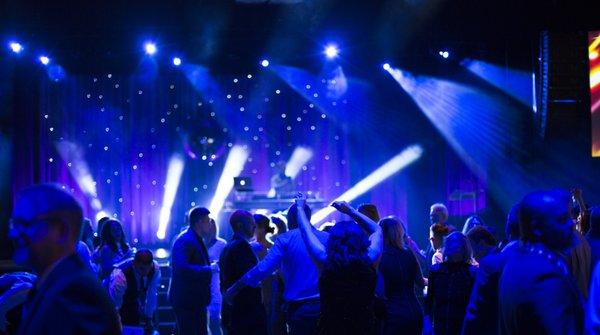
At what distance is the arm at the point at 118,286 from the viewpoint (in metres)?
5.37

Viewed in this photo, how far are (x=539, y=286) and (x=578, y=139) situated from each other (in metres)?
11.3

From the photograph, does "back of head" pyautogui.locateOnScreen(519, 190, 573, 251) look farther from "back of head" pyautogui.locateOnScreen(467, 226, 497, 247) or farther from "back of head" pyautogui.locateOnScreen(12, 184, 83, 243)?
"back of head" pyautogui.locateOnScreen(467, 226, 497, 247)

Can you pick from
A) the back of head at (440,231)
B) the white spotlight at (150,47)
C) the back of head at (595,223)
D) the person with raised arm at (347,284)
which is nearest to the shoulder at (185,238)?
the back of head at (440,231)

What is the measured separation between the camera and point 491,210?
45.0ft

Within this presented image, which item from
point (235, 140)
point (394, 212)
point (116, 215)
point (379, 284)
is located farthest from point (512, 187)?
point (379, 284)

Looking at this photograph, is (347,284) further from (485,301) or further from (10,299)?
(10,299)

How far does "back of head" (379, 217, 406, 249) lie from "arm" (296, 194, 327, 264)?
744mm

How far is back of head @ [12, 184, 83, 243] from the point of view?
6.02ft

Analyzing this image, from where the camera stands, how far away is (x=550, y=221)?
7.91ft

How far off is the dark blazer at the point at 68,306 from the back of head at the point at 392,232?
9.99 ft

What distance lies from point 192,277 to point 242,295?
90 cm

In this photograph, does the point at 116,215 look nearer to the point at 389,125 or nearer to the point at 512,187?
the point at 389,125

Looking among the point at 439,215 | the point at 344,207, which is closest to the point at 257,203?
the point at 439,215

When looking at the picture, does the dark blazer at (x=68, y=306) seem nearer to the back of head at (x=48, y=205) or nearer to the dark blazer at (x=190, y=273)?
the back of head at (x=48, y=205)
